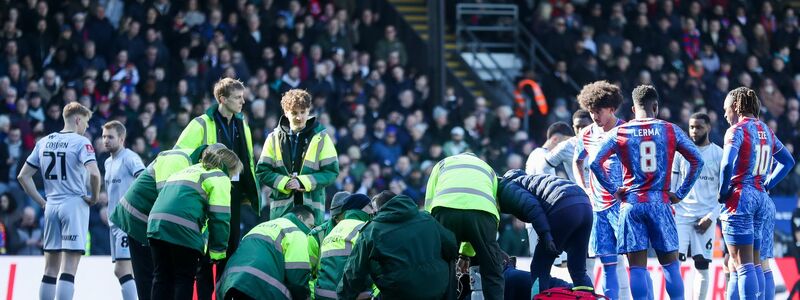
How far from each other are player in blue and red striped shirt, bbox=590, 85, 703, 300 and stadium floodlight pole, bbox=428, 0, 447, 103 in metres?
11.3

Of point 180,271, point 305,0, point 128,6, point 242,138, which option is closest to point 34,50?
point 128,6

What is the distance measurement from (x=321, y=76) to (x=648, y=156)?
10.3 metres

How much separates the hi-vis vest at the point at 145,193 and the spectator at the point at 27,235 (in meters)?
6.83

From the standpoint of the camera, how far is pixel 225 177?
1081 cm

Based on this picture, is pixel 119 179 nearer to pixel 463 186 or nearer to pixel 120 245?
pixel 120 245

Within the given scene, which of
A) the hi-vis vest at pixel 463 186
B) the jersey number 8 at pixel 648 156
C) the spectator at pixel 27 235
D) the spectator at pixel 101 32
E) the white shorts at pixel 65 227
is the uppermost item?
the spectator at pixel 101 32

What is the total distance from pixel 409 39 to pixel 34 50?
20.5ft

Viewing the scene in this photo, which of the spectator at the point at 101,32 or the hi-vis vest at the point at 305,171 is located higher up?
the spectator at the point at 101,32

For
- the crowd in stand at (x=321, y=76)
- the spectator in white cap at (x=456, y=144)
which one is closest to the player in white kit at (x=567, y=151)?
the crowd in stand at (x=321, y=76)

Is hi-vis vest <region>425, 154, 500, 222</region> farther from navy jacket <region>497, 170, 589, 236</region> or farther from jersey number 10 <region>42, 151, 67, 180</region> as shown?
jersey number 10 <region>42, 151, 67, 180</region>

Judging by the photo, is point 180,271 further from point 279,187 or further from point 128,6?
point 128,6

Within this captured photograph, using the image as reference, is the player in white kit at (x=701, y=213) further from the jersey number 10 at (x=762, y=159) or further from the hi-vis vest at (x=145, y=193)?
the hi-vis vest at (x=145, y=193)

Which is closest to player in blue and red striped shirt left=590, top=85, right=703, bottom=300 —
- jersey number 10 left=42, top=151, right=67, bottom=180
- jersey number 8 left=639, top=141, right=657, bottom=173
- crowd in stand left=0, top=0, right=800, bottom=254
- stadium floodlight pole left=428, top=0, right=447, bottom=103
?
jersey number 8 left=639, top=141, right=657, bottom=173

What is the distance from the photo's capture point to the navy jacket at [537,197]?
10.6 meters
